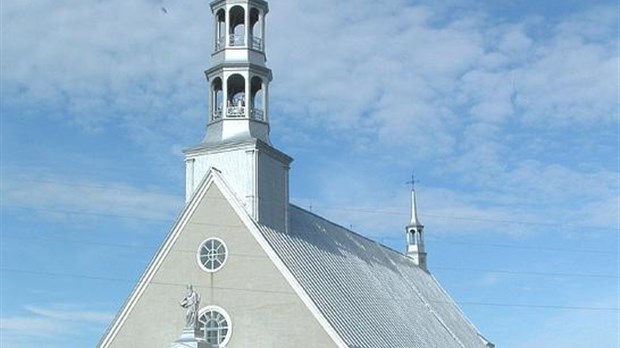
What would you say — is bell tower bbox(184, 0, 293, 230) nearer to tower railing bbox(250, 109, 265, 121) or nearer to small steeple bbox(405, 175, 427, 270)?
tower railing bbox(250, 109, 265, 121)

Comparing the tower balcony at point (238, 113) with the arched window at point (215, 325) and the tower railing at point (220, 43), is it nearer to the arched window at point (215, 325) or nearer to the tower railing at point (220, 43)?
the tower railing at point (220, 43)

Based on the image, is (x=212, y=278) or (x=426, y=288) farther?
(x=426, y=288)

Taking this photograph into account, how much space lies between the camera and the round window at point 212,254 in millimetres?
33969

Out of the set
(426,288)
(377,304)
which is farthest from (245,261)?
(426,288)

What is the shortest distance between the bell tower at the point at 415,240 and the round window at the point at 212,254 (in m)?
25.1

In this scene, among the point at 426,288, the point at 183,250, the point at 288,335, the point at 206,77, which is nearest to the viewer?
the point at 288,335

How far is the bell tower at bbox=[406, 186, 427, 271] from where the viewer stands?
5880 centimetres

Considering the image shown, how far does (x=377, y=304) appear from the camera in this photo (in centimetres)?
3859

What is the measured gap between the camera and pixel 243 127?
36.0 metres

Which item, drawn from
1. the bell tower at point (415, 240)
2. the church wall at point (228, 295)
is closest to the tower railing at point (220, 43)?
the church wall at point (228, 295)

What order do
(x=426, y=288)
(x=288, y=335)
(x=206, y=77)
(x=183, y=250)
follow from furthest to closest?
(x=426, y=288)
(x=206, y=77)
(x=183, y=250)
(x=288, y=335)

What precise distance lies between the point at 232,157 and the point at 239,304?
5.51 metres

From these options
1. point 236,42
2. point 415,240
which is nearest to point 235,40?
point 236,42

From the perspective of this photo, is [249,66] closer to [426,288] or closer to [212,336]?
[212,336]
